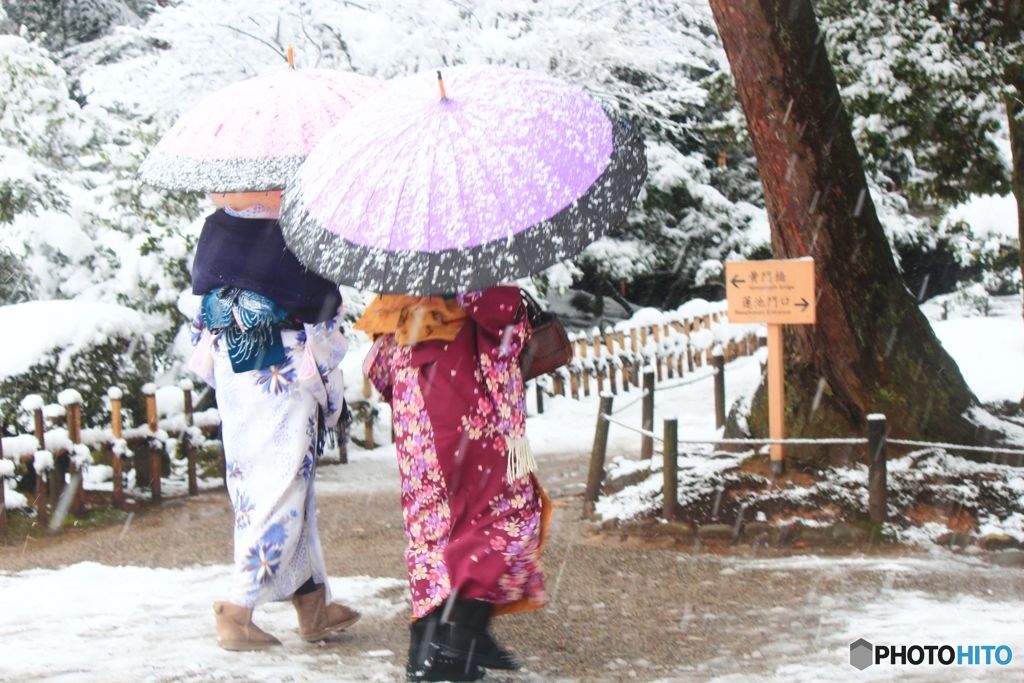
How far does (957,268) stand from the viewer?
1848cm

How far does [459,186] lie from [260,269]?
1.02m

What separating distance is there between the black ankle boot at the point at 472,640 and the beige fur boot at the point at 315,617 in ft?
2.48

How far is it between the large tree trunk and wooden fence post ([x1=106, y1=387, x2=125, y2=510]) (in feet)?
14.2

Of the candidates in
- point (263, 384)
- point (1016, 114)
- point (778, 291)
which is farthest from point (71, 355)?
point (1016, 114)

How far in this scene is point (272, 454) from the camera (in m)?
3.73

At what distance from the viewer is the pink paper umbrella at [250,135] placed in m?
3.62

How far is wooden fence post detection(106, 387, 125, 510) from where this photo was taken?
670 centimetres

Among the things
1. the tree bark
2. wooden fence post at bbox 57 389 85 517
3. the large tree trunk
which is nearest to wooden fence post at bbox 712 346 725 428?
the large tree trunk

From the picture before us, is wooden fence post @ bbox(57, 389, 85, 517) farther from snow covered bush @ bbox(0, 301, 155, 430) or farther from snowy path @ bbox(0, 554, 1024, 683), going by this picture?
→ snowy path @ bbox(0, 554, 1024, 683)

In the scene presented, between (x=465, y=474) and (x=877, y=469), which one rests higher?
(x=465, y=474)

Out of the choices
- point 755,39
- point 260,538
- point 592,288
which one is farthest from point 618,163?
point 592,288

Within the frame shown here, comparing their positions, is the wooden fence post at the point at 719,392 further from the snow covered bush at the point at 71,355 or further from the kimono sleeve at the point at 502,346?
the kimono sleeve at the point at 502,346

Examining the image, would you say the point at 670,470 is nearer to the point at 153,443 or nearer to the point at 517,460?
the point at 517,460

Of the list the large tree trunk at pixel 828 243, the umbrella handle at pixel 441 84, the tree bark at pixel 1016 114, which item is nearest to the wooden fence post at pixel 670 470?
the large tree trunk at pixel 828 243
